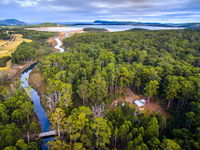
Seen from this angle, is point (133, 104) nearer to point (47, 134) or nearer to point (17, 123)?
point (47, 134)

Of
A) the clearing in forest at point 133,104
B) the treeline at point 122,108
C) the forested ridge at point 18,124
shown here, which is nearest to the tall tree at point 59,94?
the treeline at point 122,108

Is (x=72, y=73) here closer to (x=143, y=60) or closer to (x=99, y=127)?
(x=99, y=127)

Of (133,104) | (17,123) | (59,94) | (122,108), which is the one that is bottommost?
(17,123)

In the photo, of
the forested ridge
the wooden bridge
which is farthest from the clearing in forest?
the forested ridge

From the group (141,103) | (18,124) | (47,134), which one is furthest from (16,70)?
(141,103)

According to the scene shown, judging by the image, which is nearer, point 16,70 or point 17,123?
point 17,123

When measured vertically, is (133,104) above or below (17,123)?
above

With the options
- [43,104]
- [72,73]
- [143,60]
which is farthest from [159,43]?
[43,104]

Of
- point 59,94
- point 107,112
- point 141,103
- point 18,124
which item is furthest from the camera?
point 141,103

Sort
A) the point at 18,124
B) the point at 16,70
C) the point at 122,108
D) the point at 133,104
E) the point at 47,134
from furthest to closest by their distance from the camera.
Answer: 1. the point at 16,70
2. the point at 133,104
3. the point at 122,108
4. the point at 18,124
5. the point at 47,134
